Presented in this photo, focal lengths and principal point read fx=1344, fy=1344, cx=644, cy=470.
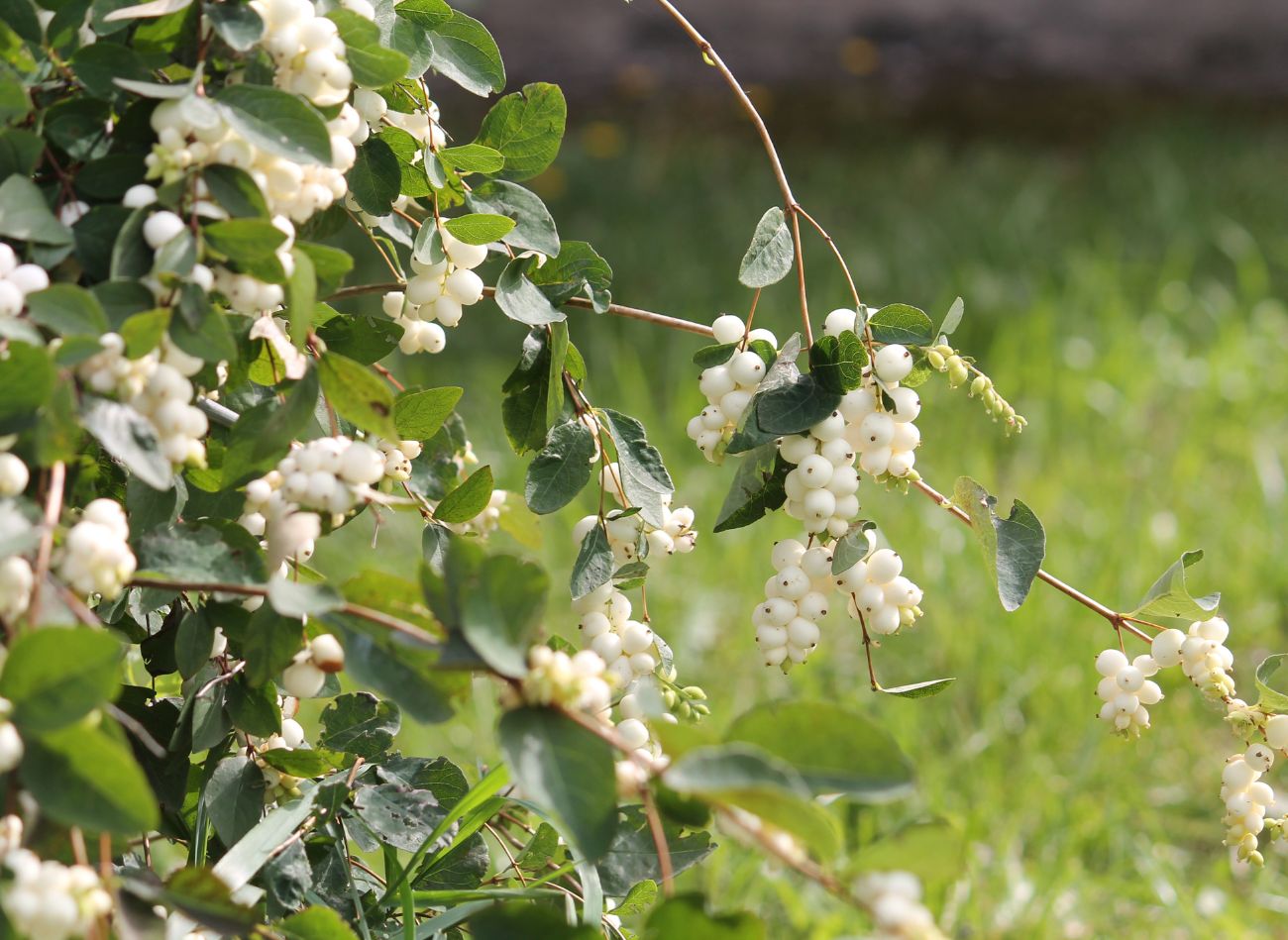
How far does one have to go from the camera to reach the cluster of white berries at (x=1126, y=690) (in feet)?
2.31

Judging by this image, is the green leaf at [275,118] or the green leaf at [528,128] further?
the green leaf at [528,128]

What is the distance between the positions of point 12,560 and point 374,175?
0.30 meters

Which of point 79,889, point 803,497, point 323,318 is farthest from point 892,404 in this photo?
point 79,889

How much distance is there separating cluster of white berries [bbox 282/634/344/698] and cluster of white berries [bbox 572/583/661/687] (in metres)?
0.15

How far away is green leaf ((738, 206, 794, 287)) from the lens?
0.70 m

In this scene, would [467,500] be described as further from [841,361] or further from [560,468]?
[841,361]

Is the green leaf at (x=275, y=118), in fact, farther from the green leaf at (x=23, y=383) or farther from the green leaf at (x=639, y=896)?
the green leaf at (x=639, y=896)

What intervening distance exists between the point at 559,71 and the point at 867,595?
11.7ft

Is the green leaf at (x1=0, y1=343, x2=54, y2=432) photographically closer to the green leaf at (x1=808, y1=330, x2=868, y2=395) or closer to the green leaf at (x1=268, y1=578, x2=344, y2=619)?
the green leaf at (x1=268, y1=578, x2=344, y2=619)

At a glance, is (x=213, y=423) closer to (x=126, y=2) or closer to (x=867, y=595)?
(x=126, y=2)

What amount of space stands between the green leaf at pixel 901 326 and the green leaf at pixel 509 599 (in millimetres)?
266

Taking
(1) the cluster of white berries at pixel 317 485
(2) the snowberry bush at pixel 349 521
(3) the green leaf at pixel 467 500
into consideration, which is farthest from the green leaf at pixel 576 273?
(1) the cluster of white berries at pixel 317 485

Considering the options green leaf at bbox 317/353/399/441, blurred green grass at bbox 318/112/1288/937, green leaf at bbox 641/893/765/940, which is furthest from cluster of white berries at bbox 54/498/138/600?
blurred green grass at bbox 318/112/1288/937

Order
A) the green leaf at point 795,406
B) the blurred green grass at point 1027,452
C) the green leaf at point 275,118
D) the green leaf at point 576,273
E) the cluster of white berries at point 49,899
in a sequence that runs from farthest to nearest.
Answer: the blurred green grass at point 1027,452, the green leaf at point 576,273, the green leaf at point 795,406, the green leaf at point 275,118, the cluster of white berries at point 49,899
